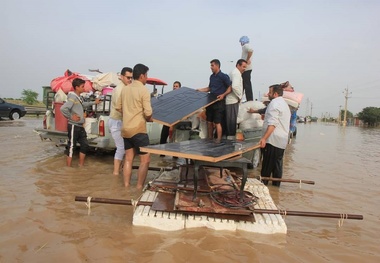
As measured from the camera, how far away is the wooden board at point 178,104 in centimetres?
518

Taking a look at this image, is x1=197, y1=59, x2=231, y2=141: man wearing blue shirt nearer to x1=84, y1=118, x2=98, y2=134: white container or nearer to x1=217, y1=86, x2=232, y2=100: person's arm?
x1=217, y1=86, x2=232, y2=100: person's arm

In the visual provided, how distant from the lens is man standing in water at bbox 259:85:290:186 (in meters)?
5.21

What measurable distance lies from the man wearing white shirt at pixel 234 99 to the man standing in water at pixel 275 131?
0.79 meters

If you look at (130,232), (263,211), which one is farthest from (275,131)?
(130,232)

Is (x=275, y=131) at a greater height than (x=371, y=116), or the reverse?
(x=371, y=116)

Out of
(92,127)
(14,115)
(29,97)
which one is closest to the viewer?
(92,127)

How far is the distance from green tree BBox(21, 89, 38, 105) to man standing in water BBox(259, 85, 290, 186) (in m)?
45.9

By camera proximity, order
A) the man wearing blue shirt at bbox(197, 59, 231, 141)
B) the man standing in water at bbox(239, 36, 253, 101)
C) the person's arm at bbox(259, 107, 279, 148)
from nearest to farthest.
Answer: the person's arm at bbox(259, 107, 279, 148) < the man wearing blue shirt at bbox(197, 59, 231, 141) < the man standing in water at bbox(239, 36, 253, 101)

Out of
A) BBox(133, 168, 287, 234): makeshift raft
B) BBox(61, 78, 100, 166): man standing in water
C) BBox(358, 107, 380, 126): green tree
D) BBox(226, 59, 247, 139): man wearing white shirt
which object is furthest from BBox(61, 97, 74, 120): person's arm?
BBox(358, 107, 380, 126): green tree

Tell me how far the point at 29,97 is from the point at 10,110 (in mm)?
26774

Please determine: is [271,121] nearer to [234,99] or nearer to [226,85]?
[234,99]

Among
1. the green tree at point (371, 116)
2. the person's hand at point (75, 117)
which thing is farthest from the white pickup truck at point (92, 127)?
the green tree at point (371, 116)

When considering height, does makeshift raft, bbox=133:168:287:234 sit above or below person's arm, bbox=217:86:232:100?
below

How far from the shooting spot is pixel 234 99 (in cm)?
625
